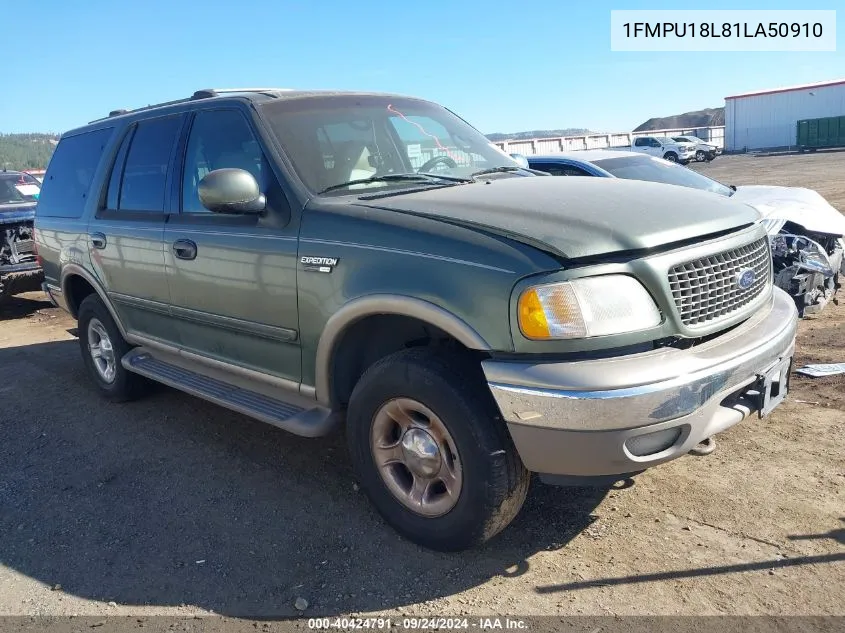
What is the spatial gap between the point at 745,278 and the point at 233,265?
96.1 inches

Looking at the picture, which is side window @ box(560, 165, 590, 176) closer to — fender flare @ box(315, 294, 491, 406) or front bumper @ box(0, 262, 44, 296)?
fender flare @ box(315, 294, 491, 406)

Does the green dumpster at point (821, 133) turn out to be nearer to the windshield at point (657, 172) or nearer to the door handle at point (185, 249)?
the windshield at point (657, 172)

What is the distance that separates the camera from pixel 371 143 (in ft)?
12.7

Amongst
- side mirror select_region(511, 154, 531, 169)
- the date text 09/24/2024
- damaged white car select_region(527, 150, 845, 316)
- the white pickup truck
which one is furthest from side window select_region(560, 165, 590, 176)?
the white pickup truck

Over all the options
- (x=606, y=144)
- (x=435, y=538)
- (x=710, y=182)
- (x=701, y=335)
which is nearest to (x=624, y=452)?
(x=701, y=335)

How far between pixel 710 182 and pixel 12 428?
286 inches

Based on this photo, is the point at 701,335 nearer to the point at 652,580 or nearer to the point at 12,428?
the point at 652,580

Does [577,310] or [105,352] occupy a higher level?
[577,310]

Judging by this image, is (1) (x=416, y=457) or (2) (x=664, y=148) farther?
(2) (x=664, y=148)

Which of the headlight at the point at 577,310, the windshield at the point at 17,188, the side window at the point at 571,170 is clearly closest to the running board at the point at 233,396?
the headlight at the point at 577,310

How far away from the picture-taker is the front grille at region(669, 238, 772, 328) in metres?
2.71

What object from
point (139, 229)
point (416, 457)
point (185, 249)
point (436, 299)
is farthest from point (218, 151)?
point (416, 457)

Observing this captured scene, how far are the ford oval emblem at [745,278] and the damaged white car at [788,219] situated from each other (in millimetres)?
2085

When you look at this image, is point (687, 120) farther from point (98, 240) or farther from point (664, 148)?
point (98, 240)
